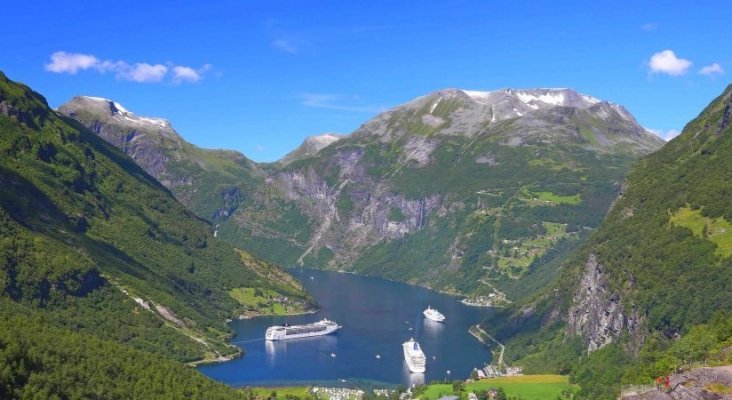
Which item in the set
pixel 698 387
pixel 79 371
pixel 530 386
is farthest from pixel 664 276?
pixel 79 371

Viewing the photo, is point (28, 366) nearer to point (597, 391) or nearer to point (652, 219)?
point (597, 391)

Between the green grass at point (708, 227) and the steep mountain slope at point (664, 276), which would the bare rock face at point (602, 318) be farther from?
the green grass at point (708, 227)

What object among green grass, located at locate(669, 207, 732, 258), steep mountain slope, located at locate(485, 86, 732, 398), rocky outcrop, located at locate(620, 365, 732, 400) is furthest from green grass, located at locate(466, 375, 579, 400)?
rocky outcrop, located at locate(620, 365, 732, 400)

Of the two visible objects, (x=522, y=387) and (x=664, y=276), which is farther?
(x=664, y=276)

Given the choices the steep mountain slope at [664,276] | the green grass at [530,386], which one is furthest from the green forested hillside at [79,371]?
the steep mountain slope at [664,276]

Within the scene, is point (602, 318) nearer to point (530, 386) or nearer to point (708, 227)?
point (708, 227)

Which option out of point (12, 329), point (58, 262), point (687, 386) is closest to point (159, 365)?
point (12, 329)
